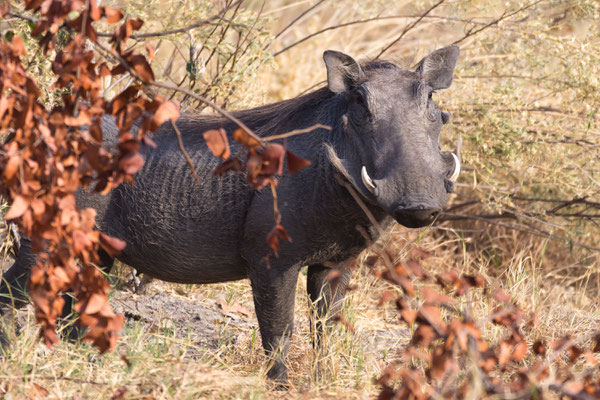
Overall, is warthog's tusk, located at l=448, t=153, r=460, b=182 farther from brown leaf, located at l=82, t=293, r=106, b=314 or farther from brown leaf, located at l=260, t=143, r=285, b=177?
brown leaf, located at l=82, t=293, r=106, b=314

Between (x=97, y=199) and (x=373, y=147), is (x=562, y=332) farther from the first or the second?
(x=97, y=199)

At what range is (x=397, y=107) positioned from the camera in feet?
10.1

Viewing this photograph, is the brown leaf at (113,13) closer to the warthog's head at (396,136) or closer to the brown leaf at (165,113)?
the brown leaf at (165,113)

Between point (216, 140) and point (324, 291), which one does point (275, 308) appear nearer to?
point (324, 291)

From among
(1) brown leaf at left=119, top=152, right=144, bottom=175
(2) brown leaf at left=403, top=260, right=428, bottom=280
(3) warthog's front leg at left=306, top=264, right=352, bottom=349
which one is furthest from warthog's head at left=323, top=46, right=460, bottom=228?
(1) brown leaf at left=119, top=152, right=144, bottom=175

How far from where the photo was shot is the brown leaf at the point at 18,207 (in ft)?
7.11

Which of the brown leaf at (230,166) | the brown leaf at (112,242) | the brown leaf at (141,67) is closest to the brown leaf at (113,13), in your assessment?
the brown leaf at (141,67)

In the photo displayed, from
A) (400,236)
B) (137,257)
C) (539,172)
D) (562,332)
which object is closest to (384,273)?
(137,257)

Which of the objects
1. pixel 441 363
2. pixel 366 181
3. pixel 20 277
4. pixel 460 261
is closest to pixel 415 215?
pixel 366 181

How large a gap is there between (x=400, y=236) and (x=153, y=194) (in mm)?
2248

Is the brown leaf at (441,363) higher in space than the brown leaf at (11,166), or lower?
lower

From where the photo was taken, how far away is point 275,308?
3.30m

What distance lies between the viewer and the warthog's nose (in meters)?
2.75

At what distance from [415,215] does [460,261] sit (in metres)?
3.08
